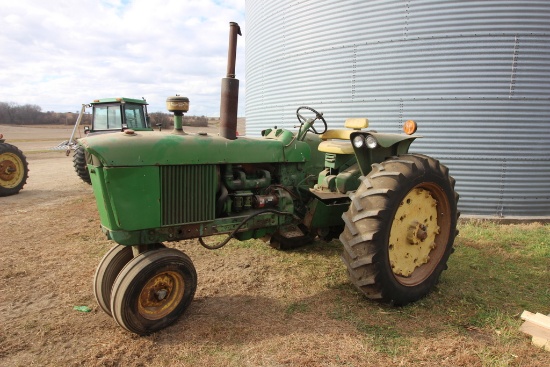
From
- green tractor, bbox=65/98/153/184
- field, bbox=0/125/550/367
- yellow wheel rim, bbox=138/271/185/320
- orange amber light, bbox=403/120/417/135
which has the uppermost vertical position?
green tractor, bbox=65/98/153/184

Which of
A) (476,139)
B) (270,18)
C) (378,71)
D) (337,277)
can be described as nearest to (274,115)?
(270,18)

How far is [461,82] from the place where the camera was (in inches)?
230

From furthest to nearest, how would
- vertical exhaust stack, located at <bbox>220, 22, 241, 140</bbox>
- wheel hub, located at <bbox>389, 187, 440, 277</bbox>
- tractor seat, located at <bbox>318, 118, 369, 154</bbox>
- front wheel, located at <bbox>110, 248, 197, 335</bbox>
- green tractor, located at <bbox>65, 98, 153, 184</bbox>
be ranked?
green tractor, located at <bbox>65, 98, 153, 184</bbox> → tractor seat, located at <bbox>318, 118, 369, 154</bbox> → wheel hub, located at <bbox>389, 187, 440, 277</bbox> → vertical exhaust stack, located at <bbox>220, 22, 241, 140</bbox> → front wheel, located at <bbox>110, 248, 197, 335</bbox>

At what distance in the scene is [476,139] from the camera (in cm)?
592

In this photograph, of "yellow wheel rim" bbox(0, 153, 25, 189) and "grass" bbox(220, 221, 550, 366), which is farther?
"yellow wheel rim" bbox(0, 153, 25, 189)

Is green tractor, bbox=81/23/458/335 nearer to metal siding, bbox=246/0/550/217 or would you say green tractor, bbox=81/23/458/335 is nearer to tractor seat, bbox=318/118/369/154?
tractor seat, bbox=318/118/369/154

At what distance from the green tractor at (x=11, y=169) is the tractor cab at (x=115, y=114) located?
1749 millimetres

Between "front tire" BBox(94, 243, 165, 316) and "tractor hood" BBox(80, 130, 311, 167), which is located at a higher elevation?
"tractor hood" BBox(80, 130, 311, 167)

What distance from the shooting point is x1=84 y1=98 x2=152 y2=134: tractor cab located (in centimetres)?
1006

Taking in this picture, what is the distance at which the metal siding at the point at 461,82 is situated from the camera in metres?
5.65

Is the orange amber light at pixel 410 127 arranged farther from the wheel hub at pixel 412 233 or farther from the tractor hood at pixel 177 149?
the tractor hood at pixel 177 149

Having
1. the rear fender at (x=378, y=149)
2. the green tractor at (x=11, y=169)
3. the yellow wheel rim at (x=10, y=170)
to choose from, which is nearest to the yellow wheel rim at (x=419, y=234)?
the rear fender at (x=378, y=149)

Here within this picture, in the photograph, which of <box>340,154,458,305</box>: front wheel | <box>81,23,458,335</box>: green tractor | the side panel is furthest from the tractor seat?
the side panel

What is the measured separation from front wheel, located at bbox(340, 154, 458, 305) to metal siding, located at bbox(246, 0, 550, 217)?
279cm
